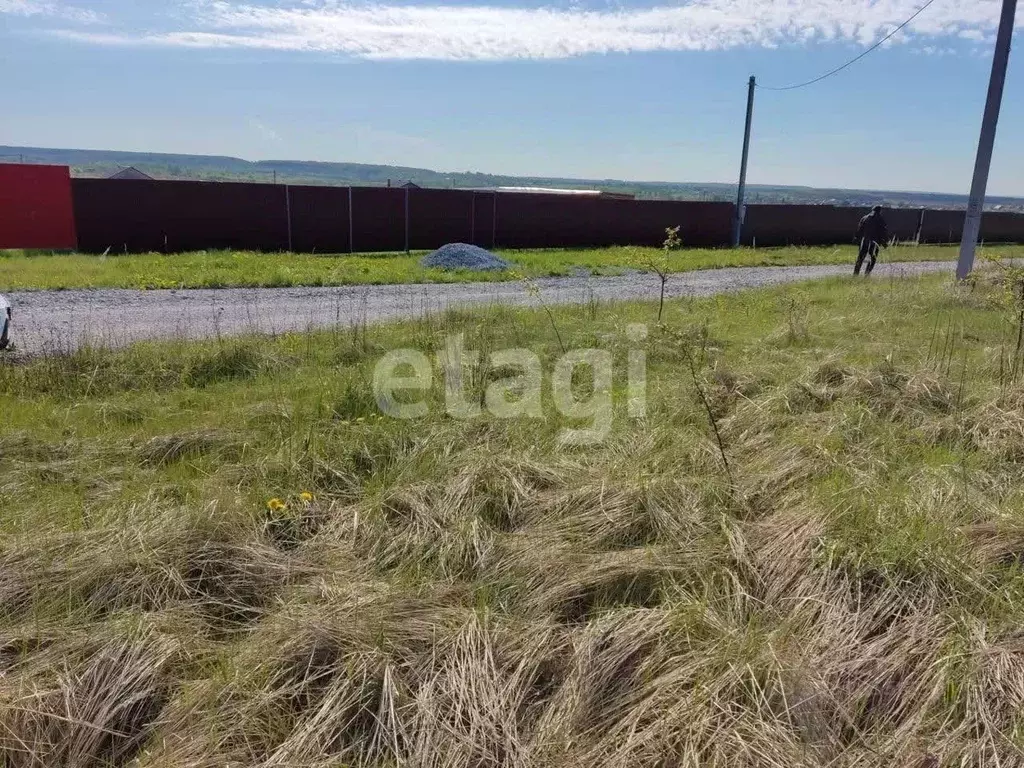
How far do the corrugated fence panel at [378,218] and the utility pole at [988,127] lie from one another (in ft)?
39.7

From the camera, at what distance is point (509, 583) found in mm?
2951

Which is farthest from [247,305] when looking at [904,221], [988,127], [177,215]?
[904,221]

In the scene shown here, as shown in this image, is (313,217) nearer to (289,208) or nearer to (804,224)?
(289,208)

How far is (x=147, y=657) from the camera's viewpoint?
2480 millimetres

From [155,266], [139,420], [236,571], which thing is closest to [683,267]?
[155,266]

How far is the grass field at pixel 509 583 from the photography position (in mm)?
2260

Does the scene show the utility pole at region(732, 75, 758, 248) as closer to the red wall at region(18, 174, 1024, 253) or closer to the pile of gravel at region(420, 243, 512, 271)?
the red wall at region(18, 174, 1024, 253)

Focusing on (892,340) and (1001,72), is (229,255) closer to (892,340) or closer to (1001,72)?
(892,340)

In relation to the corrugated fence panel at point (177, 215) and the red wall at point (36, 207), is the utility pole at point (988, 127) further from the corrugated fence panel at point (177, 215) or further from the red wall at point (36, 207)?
the red wall at point (36, 207)

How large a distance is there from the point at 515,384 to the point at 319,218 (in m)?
13.2

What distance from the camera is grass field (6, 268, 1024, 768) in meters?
2.26

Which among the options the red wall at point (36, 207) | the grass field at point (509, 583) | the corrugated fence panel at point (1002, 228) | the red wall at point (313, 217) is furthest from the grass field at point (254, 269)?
the corrugated fence panel at point (1002, 228)

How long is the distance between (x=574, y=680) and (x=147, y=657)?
56.1 inches

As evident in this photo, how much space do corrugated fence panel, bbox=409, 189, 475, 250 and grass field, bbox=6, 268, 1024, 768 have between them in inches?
561
